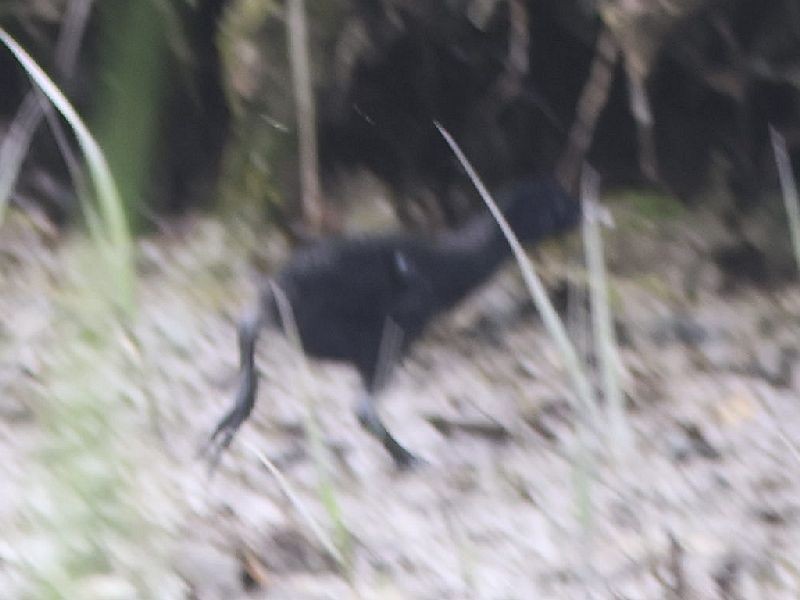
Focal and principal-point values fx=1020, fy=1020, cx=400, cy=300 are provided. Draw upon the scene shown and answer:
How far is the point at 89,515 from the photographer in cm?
104

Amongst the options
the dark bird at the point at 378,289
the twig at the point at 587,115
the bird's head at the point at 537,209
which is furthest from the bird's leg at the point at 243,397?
the twig at the point at 587,115

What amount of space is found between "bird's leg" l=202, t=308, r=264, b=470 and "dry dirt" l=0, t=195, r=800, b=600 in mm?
49

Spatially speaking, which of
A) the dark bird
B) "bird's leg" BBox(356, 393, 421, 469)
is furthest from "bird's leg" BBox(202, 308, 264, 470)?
"bird's leg" BBox(356, 393, 421, 469)

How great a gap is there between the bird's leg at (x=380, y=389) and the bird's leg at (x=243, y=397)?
0.24 meters

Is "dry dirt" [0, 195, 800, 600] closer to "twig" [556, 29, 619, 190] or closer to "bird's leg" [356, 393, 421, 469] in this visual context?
"bird's leg" [356, 393, 421, 469]

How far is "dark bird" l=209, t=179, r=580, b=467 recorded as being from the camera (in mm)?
1948

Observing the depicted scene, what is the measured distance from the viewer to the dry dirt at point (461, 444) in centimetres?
164

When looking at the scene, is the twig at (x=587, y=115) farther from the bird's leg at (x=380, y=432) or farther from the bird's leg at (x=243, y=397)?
the bird's leg at (x=243, y=397)

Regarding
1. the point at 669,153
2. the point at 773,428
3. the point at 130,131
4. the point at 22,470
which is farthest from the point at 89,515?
the point at 669,153

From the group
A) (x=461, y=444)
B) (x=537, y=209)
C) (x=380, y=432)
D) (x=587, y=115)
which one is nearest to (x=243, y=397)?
(x=380, y=432)

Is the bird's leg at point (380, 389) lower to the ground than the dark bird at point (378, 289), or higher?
lower

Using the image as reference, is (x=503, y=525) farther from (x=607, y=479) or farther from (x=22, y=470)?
(x=22, y=470)

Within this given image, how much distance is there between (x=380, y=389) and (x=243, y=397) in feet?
0.97

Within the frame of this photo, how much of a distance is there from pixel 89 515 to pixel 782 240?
86.5 inches
